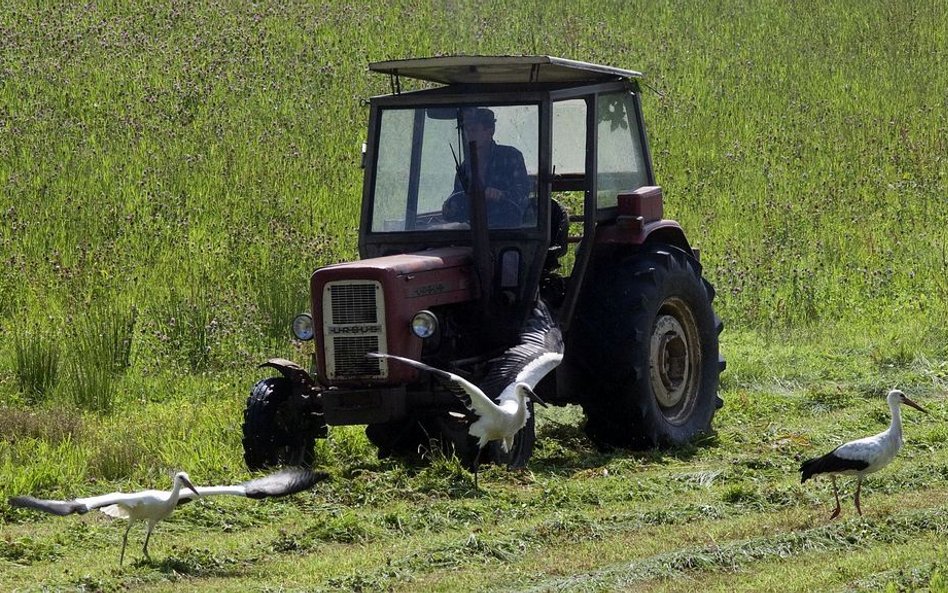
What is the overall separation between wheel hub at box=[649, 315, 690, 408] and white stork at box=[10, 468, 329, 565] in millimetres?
3195

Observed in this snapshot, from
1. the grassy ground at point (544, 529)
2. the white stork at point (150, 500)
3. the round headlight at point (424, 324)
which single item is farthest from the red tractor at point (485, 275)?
the white stork at point (150, 500)

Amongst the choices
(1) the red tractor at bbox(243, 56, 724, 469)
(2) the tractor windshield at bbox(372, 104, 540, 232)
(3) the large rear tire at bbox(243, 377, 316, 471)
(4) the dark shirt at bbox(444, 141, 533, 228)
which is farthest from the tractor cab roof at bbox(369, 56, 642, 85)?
(3) the large rear tire at bbox(243, 377, 316, 471)

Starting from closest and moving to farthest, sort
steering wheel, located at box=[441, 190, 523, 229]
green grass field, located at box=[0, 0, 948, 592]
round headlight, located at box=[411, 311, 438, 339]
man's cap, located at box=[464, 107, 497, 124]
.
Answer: green grass field, located at box=[0, 0, 948, 592]
round headlight, located at box=[411, 311, 438, 339]
steering wheel, located at box=[441, 190, 523, 229]
man's cap, located at box=[464, 107, 497, 124]

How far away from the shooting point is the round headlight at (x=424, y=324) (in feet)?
27.3

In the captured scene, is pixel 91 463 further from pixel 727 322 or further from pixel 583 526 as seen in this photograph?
pixel 727 322

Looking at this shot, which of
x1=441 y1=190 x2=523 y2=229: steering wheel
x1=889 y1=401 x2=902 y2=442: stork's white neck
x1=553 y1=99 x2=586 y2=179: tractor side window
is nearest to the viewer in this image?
x1=889 y1=401 x2=902 y2=442: stork's white neck

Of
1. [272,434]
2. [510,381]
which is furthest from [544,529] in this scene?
[272,434]

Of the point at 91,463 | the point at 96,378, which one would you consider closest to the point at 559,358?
the point at 91,463

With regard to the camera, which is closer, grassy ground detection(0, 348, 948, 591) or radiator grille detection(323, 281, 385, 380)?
grassy ground detection(0, 348, 948, 591)

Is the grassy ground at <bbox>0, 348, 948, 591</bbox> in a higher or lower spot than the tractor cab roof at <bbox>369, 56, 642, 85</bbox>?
lower

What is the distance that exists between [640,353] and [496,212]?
127 cm

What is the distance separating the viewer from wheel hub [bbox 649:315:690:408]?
965 cm

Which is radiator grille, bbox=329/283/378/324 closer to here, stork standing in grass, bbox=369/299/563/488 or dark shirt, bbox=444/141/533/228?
stork standing in grass, bbox=369/299/563/488

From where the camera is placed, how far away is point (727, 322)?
47.1 feet
